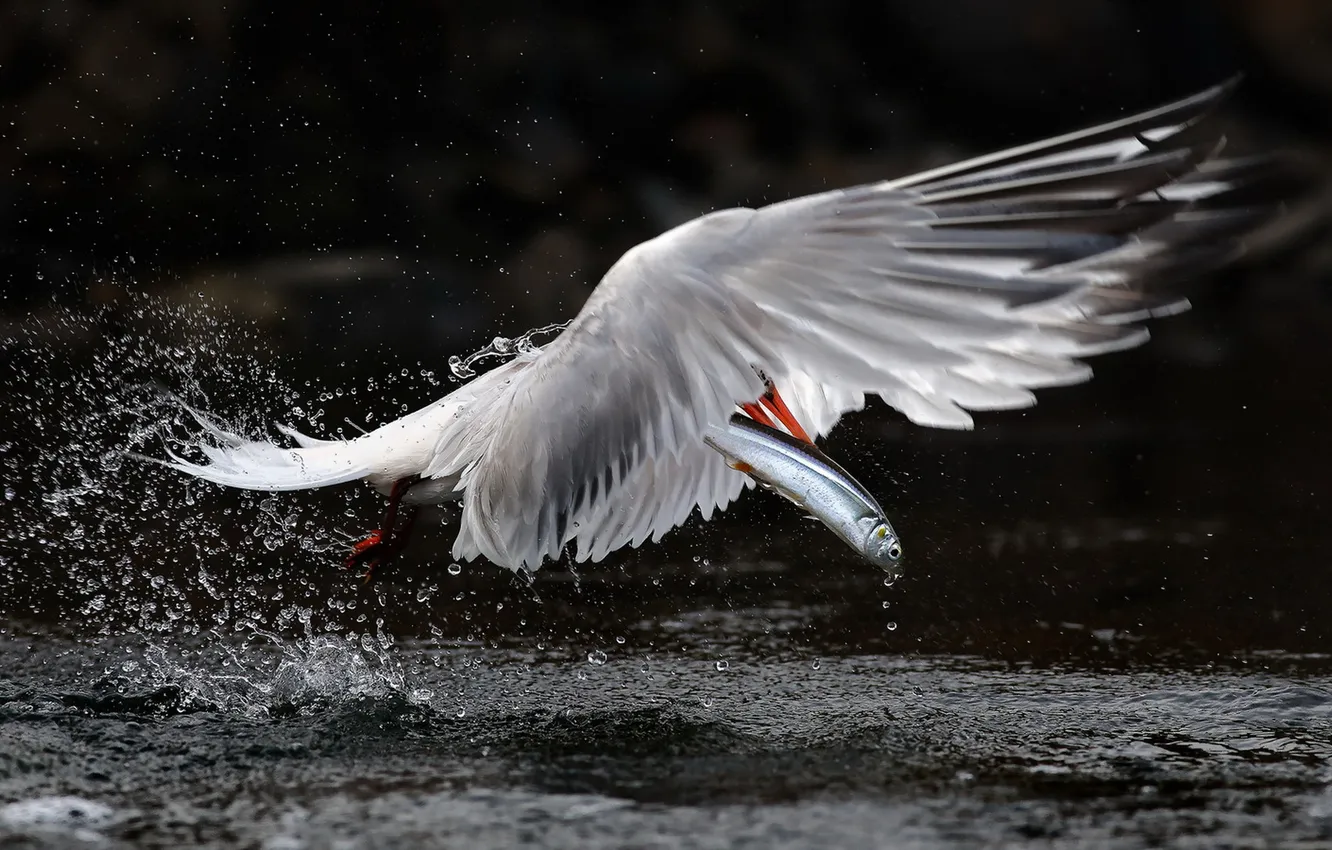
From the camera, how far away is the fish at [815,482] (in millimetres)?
3348

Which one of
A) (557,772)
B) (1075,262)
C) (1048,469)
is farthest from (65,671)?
(1048,469)

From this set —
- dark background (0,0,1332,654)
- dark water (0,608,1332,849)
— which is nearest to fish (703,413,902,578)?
dark water (0,608,1332,849)

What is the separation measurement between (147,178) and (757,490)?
17.0 ft

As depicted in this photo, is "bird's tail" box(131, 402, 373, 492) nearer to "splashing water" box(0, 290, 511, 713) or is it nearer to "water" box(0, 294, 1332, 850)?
"splashing water" box(0, 290, 511, 713)

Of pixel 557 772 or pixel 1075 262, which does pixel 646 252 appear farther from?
pixel 557 772

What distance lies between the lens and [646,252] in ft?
10.8

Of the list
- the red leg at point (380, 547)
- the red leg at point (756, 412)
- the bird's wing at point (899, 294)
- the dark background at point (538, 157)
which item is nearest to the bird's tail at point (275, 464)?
the red leg at point (380, 547)

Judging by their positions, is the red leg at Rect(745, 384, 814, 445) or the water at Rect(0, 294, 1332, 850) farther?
the red leg at Rect(745, 384, 814, 445)

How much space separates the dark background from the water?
70 cm

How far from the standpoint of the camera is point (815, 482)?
3.35 meters

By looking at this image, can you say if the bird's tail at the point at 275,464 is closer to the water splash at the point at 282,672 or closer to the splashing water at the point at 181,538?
the splashing water at the point at 181,538

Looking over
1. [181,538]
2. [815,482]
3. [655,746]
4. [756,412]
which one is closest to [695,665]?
[655,746]

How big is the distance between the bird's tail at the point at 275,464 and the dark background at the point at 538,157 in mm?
2374

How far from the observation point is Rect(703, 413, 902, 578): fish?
11.0ft
